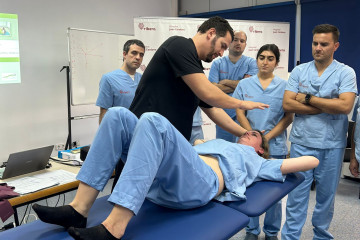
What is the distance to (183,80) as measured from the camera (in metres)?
1.50

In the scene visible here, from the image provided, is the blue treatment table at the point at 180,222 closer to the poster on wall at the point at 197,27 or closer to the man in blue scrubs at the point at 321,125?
the man in blue scrubs at the point at 321,125

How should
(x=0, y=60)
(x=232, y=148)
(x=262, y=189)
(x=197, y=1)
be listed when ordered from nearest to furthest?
(x=262, y=189) < (x=232, y=148) < (x=0, y=60) < (x=197, y=1)

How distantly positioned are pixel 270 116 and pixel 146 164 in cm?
134

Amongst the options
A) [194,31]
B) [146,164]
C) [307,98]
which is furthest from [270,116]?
[194,31]

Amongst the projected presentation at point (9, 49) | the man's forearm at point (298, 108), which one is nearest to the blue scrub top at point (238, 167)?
the man's forearm at point (298, 108)

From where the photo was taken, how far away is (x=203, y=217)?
123 cm

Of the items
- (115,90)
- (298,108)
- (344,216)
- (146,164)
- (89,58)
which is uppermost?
(89,58)

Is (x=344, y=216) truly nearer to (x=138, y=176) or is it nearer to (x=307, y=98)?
(x=307, y=98)

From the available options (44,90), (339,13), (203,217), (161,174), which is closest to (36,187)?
(161,174)

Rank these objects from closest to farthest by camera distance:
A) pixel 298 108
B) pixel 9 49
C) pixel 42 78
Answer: pixel 298 108, pixel 9 49, pixel 42 78

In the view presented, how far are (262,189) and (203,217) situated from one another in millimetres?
397

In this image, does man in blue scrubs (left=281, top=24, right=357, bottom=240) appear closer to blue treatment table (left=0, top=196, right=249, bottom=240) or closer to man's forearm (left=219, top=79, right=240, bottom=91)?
man's forearm (left=219, top=79, right=240, bottom=91)

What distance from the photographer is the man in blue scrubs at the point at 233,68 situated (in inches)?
108

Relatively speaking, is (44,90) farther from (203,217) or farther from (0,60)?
(203,217)
